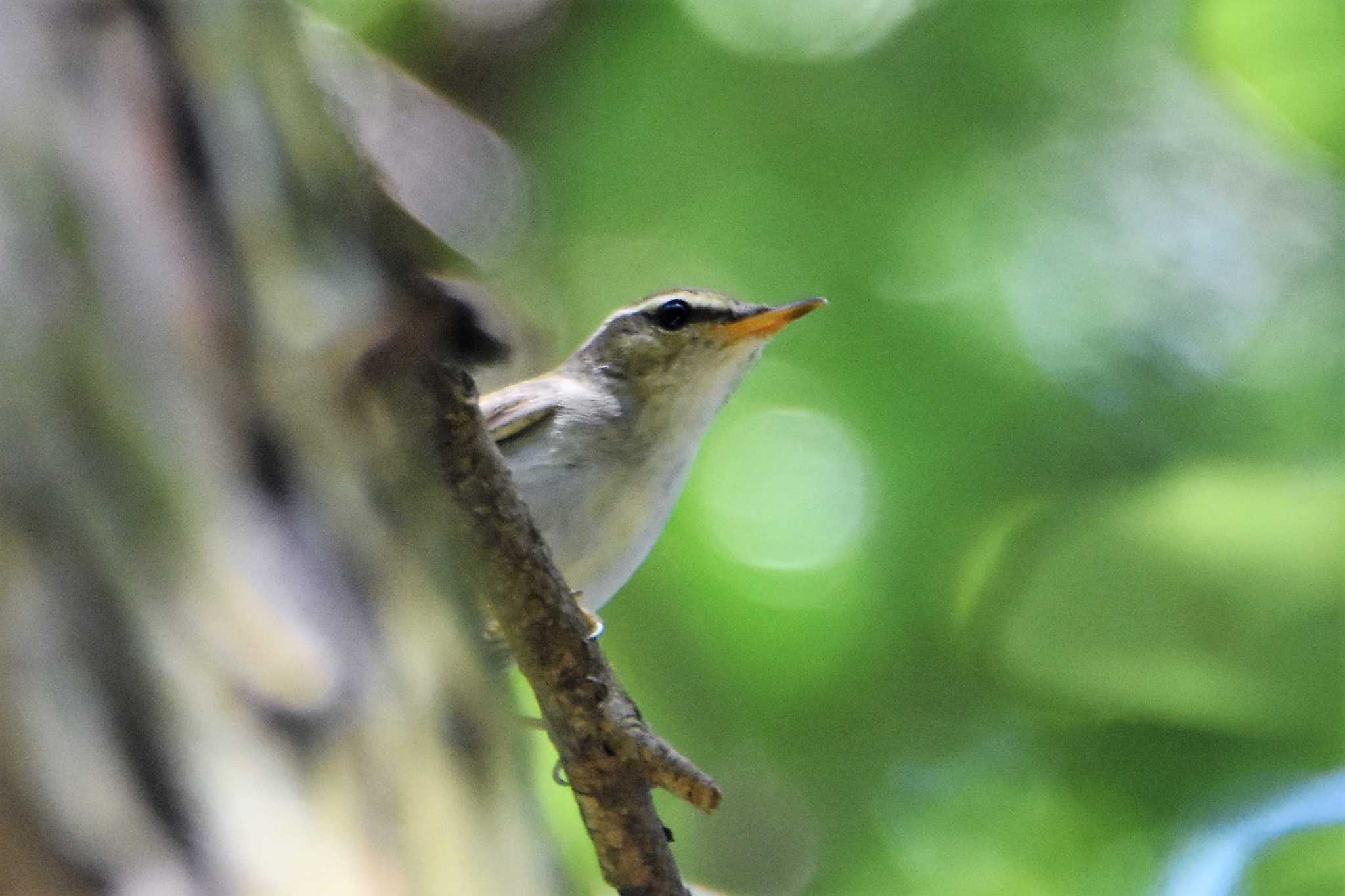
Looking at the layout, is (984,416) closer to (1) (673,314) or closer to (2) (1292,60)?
(1) (673,314)

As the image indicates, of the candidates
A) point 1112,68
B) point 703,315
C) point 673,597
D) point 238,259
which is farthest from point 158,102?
point 1112,68

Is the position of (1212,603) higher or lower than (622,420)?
higher

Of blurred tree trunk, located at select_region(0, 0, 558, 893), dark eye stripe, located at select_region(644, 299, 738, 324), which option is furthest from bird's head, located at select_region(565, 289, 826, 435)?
blurred tree trunk, located at select_region(0, 0, 558, 893)

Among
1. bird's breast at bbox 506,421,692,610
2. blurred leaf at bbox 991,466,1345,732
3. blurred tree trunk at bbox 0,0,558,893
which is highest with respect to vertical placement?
blurred leaf at bbox 991,466,1345,732

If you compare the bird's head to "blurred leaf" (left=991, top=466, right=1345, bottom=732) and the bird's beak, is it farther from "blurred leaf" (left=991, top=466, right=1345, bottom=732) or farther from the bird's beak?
"blurred leaf" (left=991, top=466, right=1345, bottom=732)

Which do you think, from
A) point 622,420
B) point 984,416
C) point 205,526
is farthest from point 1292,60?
point 205,526

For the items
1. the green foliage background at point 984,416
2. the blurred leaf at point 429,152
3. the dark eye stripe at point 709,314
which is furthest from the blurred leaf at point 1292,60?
the blurred leaf at point 429,152
